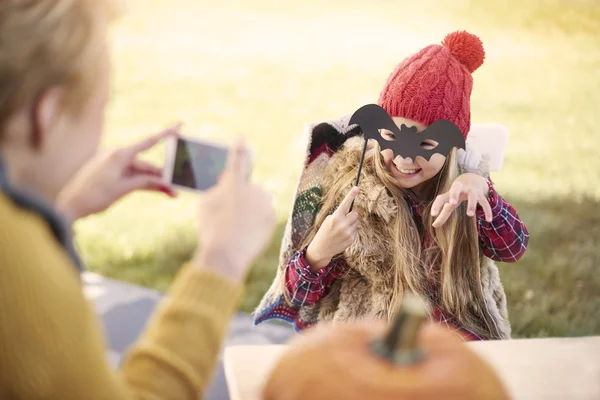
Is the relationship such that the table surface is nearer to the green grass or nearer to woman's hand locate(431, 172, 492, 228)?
woman's hand locate(431, 172, 492, 228)

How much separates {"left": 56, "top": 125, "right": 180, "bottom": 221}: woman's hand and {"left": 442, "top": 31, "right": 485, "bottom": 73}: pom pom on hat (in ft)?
2.65

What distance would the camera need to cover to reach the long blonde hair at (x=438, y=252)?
5.56 feet

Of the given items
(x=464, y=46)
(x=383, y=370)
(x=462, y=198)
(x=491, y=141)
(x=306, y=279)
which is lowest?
(x=306, y=279)

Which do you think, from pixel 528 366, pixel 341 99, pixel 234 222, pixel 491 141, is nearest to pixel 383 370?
pixel 234 222

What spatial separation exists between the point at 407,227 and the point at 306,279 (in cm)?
28

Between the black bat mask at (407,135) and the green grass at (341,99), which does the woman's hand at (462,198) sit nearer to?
the black bat mask at (407,135)

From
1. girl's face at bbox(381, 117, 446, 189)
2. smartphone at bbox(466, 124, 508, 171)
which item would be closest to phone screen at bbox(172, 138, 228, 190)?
girl's face at bbox(381, 117, 446, 189)

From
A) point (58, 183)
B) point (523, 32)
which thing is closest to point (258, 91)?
point (523, 32)

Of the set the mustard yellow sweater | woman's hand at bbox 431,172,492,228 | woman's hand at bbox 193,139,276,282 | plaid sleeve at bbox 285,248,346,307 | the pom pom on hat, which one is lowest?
plaid sleeve at bbox 285,248,346,307

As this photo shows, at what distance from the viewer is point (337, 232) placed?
61.8 inches

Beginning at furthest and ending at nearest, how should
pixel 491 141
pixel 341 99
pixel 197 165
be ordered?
pixel 341 99 → pixel 491 141 → pixel 197 165

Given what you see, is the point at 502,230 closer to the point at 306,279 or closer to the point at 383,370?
the point at 306,279

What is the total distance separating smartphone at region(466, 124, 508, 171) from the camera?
1.91 meters

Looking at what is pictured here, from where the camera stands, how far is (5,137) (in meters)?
0.79
